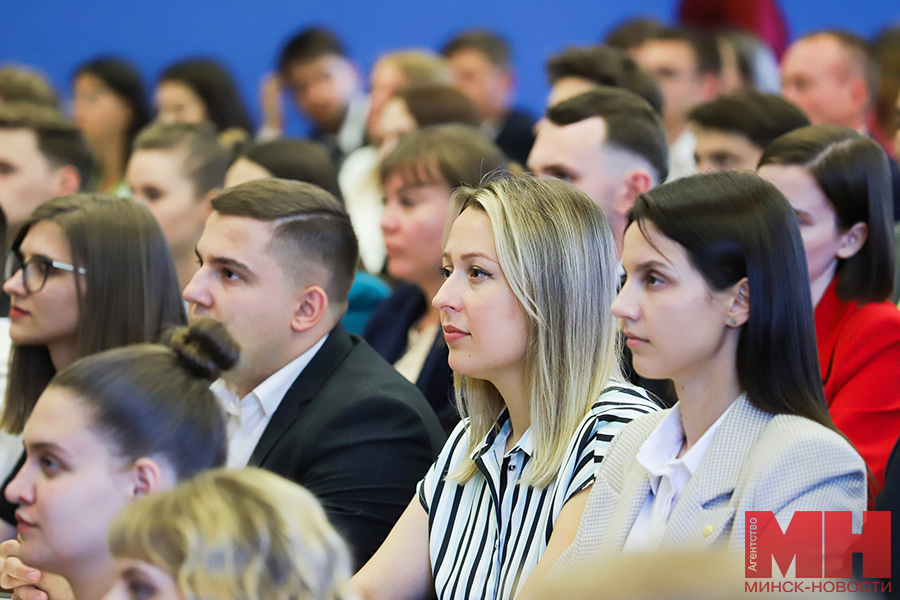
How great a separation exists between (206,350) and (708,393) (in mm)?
892

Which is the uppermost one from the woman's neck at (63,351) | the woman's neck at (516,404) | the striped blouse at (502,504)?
the woman's neck at (63,351)

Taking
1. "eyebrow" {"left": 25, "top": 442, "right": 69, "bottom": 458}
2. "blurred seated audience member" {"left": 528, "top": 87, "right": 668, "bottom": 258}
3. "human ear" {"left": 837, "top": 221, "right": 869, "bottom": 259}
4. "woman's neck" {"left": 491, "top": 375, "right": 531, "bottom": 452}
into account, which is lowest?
"eyebrow" {"left": 25, "top": 442, "right": 69, "bottom": 458}

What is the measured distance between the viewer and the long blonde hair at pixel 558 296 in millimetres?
1959

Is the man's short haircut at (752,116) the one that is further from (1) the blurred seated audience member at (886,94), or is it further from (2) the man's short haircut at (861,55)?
(1) the blurred seated audience member at (886,94)

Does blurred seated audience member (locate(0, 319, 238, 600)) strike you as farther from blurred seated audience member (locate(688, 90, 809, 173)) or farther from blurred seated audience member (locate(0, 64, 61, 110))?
blurred seated audience member (locate(0, 64, 61, 110))

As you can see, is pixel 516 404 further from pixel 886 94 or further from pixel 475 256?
pixel 886 94

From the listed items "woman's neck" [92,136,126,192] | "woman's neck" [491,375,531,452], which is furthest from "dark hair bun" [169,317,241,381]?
"woman's neck" [92,136,126,192]

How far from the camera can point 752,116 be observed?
126 inches

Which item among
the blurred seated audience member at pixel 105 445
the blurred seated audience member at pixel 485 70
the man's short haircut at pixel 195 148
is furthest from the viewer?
the blurred seated audience member at pixel 485 70

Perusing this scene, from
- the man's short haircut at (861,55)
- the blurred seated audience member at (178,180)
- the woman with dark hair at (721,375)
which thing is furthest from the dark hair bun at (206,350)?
the man's short haircut at (861,55)

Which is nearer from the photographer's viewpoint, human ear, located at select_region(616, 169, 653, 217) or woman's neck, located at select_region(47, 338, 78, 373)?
woman's neck, located at select_region(47, 338, 78, 373)

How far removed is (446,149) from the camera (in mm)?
3355

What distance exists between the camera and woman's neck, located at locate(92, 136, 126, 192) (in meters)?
Result: 5.63

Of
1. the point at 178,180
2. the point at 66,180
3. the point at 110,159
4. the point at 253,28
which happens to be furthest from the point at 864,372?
the point at 253,28
